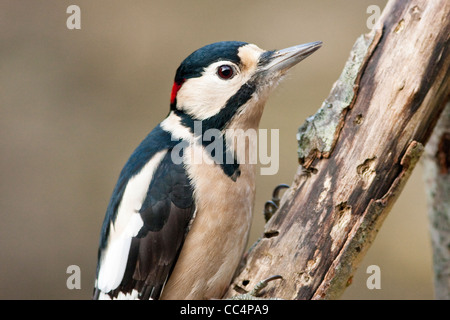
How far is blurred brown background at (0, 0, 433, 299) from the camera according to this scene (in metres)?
3.62

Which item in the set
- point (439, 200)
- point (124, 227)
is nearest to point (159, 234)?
point (124, 227)

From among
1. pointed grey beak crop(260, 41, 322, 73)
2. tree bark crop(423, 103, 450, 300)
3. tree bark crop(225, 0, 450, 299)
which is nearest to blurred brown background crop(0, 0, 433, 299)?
tree bark crop(423, 103, 450, 300)

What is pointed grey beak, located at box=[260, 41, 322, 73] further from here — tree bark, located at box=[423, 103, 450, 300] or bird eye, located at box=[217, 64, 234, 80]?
tree bark, located at box=[423, 103, 450, 300]

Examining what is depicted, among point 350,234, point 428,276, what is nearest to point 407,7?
point 350,234

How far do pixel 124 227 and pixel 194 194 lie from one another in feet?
0.83

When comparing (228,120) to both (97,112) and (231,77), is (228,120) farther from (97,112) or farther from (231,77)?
(97,112)

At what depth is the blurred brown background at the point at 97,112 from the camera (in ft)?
11.9

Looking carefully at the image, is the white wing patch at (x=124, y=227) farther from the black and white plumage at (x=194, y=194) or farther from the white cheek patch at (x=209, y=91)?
the white cheek patch at (x=209, y=91)

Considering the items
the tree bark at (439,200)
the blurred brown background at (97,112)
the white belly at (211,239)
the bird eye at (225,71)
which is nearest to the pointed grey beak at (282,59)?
the bird eye at (225,71)

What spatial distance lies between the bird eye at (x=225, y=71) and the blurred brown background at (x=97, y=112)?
180 centimetres

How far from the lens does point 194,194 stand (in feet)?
5.54
